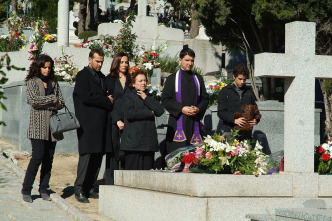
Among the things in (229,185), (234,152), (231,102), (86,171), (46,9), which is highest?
(46,9)

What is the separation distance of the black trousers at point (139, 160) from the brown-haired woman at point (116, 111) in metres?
0.43

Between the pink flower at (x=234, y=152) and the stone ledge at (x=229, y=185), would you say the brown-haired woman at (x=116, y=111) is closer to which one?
the stone ledge at (x=229, y=185)

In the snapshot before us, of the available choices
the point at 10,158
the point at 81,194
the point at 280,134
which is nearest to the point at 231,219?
the point at 81,194

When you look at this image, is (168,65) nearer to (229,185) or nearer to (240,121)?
(240,121)

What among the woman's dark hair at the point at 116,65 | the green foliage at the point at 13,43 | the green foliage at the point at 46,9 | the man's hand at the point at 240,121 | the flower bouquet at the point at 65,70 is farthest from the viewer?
the green foliage at the point at 46,9

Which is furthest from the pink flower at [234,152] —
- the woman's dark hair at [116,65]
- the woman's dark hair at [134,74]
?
the woman's dark hair at [116,65]

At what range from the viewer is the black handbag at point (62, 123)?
702 cm

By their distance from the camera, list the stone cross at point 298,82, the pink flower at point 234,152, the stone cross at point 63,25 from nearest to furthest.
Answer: the stone cross at point 298,82 → the pink flower at point 234,152 → the stone cross at point 63,25

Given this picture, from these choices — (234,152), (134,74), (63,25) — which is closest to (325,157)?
(234,152)

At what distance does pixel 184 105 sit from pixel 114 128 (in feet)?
3.20

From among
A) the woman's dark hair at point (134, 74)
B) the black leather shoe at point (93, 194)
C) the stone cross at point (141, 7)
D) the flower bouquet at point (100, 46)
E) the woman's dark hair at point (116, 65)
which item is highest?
the stone cross at point (141, 7)

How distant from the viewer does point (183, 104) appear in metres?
7.43

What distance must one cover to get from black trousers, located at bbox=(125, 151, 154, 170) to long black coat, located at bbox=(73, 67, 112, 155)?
1.49 ft

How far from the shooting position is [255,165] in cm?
556
